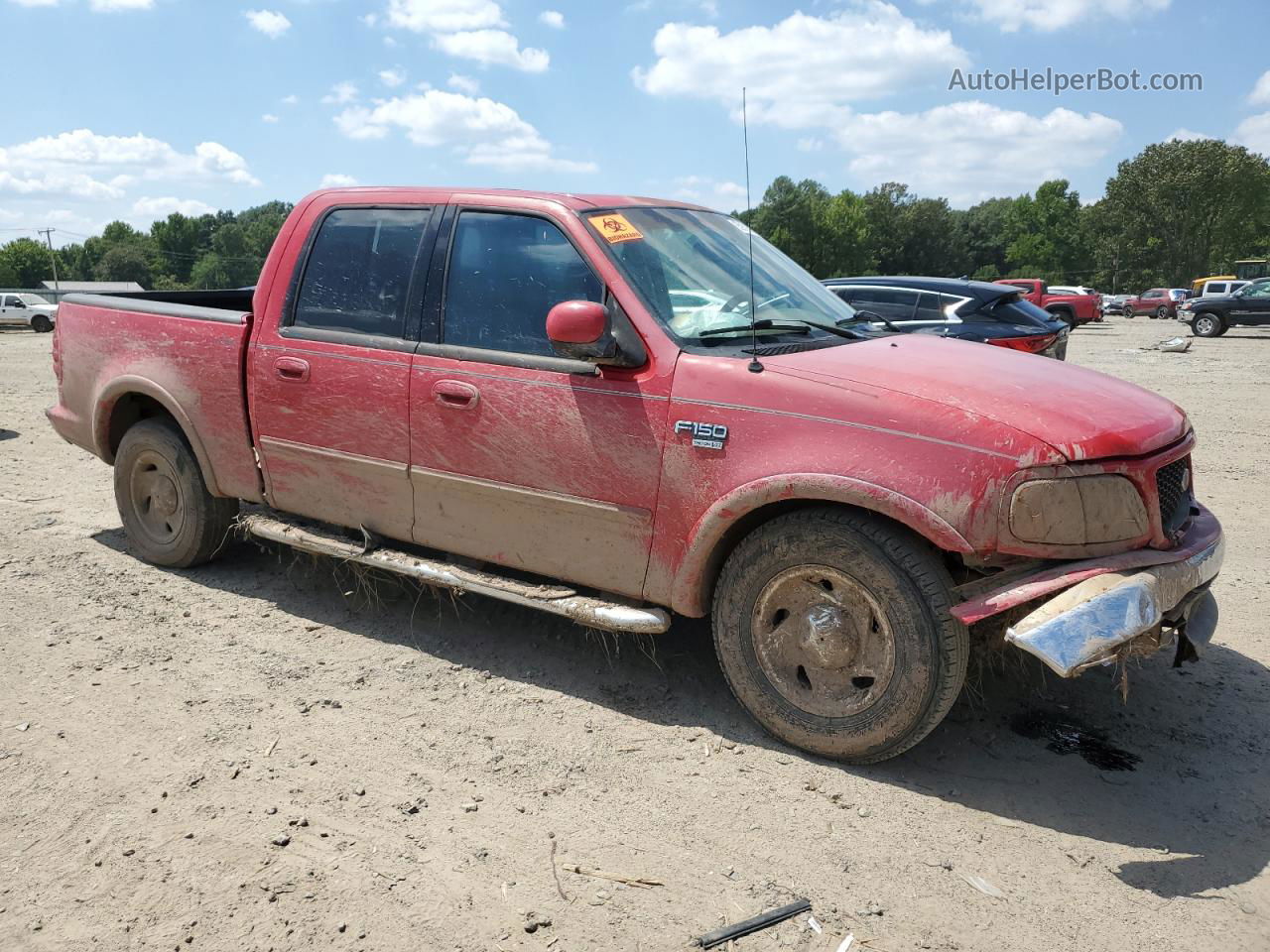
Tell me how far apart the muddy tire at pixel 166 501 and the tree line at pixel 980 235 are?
68987 mm

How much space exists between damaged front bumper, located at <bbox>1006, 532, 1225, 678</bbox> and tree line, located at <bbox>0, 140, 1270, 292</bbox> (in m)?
72.6

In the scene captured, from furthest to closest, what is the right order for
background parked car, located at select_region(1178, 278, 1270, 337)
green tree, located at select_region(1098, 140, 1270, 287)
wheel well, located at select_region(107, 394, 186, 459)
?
green tree, located at select_region(1098, 140, 1270, 287) < background parked car, located at select_region(1178, 278, 1270, 337) < wheel well, located at select_region(107, 394, 186, 459)

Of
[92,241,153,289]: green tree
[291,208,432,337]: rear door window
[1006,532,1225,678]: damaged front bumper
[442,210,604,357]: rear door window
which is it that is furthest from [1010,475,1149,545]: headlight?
[92,241,153,289]: green tree

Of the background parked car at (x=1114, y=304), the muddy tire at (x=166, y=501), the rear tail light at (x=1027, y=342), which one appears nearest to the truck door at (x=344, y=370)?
the muddy tire at (x=166, y=501)

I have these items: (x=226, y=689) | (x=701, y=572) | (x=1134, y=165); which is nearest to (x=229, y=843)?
(x=226, y=689)

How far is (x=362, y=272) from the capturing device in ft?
15.0

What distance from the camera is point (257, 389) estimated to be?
4.73 metres

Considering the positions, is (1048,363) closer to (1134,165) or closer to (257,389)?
(257,389)

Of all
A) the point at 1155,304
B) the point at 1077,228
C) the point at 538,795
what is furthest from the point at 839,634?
the point at 1077,228

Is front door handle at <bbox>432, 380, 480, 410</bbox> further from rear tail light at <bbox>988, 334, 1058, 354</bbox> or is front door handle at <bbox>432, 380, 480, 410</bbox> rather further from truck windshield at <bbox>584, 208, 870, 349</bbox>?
rear tail light at <bbox>988, 334, 1058, 354</bbox>

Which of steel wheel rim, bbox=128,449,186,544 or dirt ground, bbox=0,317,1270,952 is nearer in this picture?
dirt ground, bbox=0,317,1270,952

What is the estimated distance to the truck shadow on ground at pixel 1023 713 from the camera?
10.5 feet

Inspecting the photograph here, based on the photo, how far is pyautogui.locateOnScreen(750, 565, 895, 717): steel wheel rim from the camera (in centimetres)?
343

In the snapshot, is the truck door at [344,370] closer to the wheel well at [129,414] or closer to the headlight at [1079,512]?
the wheel well at [129,414]
